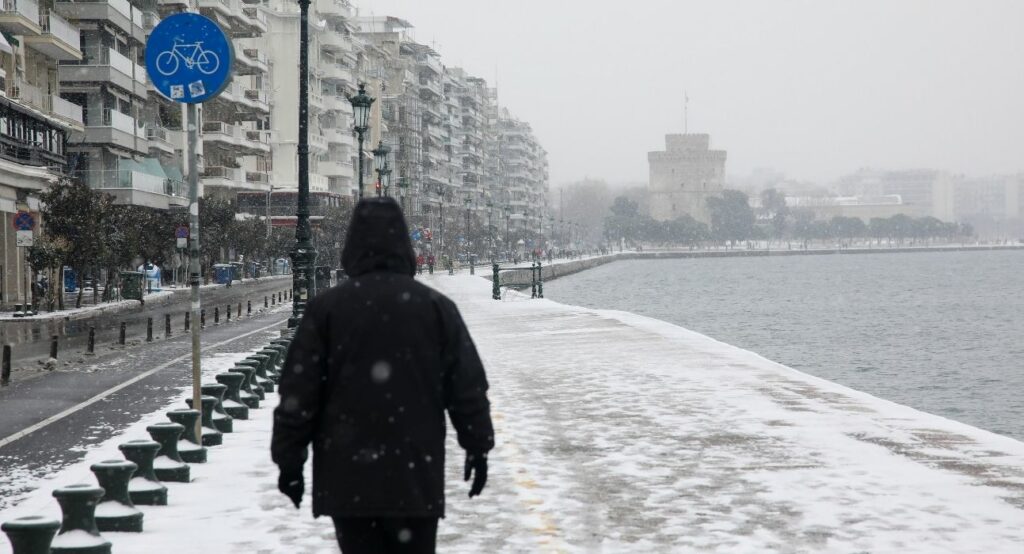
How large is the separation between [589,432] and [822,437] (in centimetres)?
204

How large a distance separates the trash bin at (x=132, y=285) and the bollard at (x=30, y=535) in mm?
43548

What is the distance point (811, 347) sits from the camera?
46719 millimetres

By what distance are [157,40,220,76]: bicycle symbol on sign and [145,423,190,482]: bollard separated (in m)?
2.49

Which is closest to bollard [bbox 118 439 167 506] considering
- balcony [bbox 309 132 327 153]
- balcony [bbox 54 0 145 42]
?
balcony [bbox 54 0 145 42]

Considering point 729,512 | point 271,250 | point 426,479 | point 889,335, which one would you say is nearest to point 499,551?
point 729,512

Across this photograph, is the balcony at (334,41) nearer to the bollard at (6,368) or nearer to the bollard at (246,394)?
the bollard at (6,368)

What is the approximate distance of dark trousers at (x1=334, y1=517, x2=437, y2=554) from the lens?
4.69m

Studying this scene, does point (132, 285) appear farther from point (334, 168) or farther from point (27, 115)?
point (334, 168)

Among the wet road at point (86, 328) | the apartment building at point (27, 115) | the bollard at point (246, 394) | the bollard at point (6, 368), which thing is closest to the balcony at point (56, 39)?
the apartment building at point (27, 115)

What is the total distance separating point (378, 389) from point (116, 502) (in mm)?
3855

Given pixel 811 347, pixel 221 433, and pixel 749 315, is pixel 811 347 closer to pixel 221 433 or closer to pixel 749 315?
pixel 749 315

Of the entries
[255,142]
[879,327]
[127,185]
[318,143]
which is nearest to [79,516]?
[127,185]

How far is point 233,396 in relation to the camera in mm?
13781

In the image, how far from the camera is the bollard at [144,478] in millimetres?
8680
